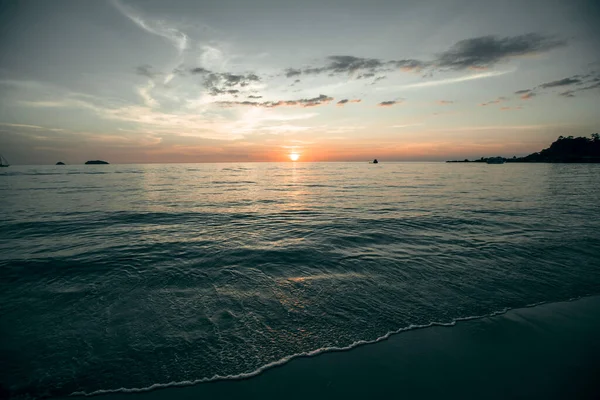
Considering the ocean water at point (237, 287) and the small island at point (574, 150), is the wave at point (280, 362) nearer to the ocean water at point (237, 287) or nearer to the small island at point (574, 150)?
the ocean water at point (237, 287)

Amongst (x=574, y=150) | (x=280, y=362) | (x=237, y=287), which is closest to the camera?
(x=280, y=362)

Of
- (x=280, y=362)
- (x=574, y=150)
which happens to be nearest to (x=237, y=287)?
(x=280, y=362)

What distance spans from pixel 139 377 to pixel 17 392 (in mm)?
1642

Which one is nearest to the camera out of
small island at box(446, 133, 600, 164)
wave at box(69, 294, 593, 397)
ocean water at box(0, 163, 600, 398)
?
wave at box(69, 294, 593, 397)

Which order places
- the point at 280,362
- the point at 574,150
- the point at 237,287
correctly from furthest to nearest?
1. the point at 574,150
2. the point at 237,287
3. the point at 280,362

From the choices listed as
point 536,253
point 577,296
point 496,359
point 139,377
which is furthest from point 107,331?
point 536,253

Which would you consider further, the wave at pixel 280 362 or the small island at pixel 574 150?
the small island at pixel 574 150

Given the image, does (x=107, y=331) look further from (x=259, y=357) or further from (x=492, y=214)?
(x=492, y=214)

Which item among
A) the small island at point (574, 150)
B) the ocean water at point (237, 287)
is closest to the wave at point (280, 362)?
the ocean water at point (237, 287)

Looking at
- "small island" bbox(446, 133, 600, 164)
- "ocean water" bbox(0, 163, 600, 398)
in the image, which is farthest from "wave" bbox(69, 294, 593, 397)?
"small island" bbox(446, 133, 600, 164)

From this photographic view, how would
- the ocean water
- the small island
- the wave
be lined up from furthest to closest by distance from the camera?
the small island, the ocean water, the wave

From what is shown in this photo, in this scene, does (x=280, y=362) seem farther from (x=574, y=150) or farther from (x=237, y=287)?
(x=574, y=150)

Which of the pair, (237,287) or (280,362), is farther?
(237,287)

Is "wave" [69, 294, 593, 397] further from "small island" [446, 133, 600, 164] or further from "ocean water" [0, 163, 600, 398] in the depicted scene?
"small island" [446, 133, 600, 164]
